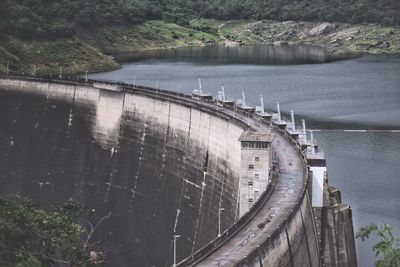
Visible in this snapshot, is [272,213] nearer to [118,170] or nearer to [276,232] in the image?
[276,232]

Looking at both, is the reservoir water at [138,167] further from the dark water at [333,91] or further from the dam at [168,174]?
the dark water at [333,91]

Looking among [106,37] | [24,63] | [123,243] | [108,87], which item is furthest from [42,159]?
[106,37]

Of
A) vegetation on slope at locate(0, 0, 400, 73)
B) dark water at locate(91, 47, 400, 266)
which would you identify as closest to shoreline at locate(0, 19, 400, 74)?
vegetation on slope at locate(0, 0, 400, 73)

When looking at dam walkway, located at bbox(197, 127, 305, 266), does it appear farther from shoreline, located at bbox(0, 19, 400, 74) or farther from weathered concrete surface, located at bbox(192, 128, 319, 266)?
shoreline, located at bbox(0, 19, 400, 74)

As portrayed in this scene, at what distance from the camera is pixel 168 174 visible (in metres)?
50.2

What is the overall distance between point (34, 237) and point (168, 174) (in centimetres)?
2148

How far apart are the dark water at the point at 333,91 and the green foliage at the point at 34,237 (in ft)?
75.8

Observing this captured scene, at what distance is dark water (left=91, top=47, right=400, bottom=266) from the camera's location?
2287 inches

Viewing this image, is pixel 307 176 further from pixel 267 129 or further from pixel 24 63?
pixel 24 63

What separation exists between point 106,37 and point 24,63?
43502mm

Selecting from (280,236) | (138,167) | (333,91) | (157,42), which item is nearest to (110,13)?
(157,42)

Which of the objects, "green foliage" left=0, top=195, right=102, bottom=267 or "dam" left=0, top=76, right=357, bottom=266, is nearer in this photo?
"green foliage" left=0, top=195, right=102, bottom=267

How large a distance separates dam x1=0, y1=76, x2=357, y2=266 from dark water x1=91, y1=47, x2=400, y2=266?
29.9 ft

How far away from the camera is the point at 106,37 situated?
152750mm
